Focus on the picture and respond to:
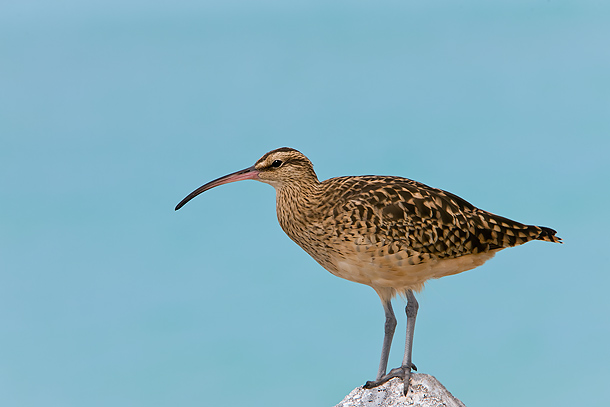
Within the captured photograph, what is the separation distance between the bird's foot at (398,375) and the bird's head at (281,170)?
237 centimetres

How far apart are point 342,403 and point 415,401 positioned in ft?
2.82

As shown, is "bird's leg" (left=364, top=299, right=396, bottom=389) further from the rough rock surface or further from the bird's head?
the bird's head

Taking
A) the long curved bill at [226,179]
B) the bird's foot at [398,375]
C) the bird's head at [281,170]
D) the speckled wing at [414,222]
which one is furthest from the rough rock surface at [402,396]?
the long curved bill at [226,179]

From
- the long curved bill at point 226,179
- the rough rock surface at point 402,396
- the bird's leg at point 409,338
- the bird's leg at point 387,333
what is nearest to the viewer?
the rough rock surface at point 402,396

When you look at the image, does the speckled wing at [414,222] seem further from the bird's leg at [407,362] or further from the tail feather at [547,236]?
the bird's leg at [407,362]

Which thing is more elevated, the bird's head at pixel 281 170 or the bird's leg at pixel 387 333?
the bird's head at pixel 281 170

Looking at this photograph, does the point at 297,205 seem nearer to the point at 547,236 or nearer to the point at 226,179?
the point at 226,179

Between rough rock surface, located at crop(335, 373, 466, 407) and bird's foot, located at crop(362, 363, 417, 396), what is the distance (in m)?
0.05

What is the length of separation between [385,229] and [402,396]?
190 cm

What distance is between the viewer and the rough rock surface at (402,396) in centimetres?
1017

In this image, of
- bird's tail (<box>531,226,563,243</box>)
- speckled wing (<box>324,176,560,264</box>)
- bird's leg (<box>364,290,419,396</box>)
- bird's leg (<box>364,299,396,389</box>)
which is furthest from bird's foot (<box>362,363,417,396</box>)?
bird's tail (<box>531,226,563,243</box>)

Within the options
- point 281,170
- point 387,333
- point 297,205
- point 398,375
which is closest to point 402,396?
point 398,375

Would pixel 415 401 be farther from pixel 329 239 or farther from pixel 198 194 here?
pixel 198 194

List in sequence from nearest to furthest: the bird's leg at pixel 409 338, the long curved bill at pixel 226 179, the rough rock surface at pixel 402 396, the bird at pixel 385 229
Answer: the bird at pixel 385 229 < the rough rock surface at pixel 402 396 < the bird's leg at pixel 409 338 < the long curved bill at pixel 226 179
